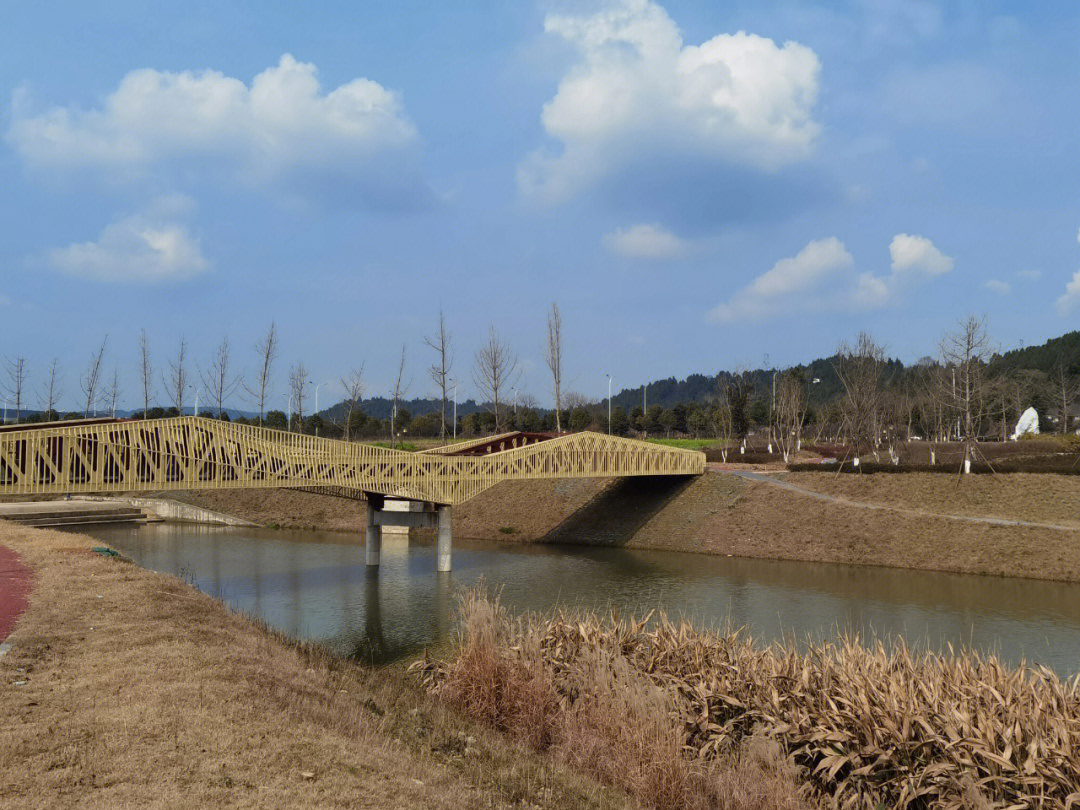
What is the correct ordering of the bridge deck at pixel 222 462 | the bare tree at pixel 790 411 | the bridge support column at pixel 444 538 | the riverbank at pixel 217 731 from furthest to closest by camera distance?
the bare tree at pixel 790 411 < the bridge support column at pixel 444 538 < the bridge deck at pixel 222 462 < the riverbank at pixel 217 731

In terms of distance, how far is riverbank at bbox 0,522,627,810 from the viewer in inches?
243

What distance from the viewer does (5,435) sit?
799 inches

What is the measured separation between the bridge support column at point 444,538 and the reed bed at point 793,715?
18640 millimetres

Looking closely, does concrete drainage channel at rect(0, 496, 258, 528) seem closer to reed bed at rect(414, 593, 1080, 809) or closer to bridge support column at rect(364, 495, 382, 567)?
bridge support column at rect(364, 495, 382, 567)

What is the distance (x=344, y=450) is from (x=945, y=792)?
76.1ft

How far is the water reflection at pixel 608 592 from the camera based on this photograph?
19109mm

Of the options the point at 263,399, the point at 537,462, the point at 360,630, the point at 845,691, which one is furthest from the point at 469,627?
the point at 263,399

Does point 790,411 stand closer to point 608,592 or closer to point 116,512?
point 608,592

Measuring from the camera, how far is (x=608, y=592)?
2581 centimetres

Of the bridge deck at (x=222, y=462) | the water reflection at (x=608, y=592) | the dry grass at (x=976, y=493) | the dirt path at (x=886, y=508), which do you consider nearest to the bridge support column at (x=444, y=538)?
the bridge deck at (x=222, y=462)

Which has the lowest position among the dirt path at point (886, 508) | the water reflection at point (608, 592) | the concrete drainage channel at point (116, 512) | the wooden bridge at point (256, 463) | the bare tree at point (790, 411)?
the water reflection at point (608, 592)

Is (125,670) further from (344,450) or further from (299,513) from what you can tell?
(299,513)

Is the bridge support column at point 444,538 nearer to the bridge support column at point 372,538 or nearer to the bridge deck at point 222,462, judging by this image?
the bridge deck at point 222,462

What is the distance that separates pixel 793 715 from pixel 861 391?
130 feet
